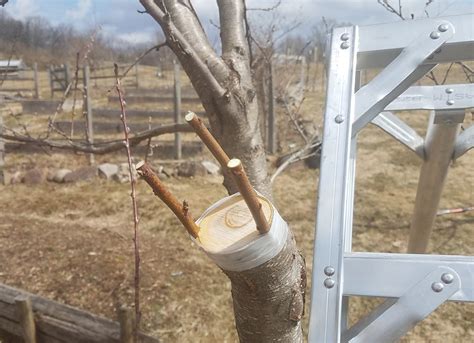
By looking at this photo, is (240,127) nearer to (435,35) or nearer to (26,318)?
(435,35)

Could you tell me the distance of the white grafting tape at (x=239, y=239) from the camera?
843 mm

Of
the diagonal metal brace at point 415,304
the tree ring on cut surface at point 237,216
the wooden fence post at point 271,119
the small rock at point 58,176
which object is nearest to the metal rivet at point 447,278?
the diagonal metal brace at point 415,304

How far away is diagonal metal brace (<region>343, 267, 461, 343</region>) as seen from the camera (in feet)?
3.05

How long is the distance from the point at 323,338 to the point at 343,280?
144mm

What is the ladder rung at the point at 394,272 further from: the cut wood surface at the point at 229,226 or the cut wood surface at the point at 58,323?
→ the cut wood surface at the point at 58,323

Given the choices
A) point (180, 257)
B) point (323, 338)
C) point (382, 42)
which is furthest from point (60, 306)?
point (382, 42)

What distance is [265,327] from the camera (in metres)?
1.15

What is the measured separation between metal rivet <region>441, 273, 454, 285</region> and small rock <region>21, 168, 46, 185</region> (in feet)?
25.3

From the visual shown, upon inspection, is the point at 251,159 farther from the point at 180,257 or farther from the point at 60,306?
the point at 180,257

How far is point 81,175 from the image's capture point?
7.67 m

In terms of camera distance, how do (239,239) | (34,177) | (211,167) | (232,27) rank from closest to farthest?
(239,239) < (232,27) < (34,177) < (211,167)

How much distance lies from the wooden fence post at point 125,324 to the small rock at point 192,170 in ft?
17.3

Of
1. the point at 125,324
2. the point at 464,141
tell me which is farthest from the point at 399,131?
the point at 125,324

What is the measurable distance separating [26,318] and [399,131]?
2905 mm
